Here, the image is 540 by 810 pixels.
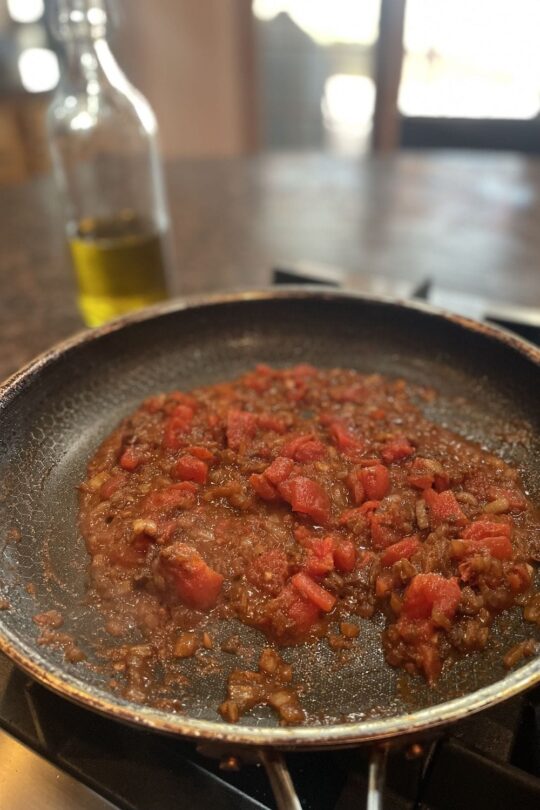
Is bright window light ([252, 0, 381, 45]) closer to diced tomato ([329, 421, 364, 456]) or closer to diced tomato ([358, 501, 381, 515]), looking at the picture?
diced tomato ([329, 421, 364, 456])

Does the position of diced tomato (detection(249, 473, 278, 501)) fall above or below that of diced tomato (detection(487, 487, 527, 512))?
above

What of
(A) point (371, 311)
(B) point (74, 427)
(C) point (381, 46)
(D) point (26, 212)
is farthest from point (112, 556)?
(C) point (381, 46)

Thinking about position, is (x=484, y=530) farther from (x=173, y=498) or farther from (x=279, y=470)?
(x=173, y=498)

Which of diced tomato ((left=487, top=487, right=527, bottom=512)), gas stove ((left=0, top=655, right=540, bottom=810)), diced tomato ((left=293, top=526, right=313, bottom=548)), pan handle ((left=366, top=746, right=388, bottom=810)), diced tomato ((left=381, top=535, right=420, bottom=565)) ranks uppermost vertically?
diced tomato ((left=487, top=487, right=527, bottom=512))

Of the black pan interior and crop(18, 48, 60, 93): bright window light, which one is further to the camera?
crop(18, 48, 60, 93): bright window light

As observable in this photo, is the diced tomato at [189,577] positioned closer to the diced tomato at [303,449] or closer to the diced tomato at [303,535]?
the diced tomato at [303,535]

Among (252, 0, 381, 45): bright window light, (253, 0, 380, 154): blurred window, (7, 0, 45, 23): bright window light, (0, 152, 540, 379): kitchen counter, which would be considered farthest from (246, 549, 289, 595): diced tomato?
(7, 0, 45, 23): bright window light
